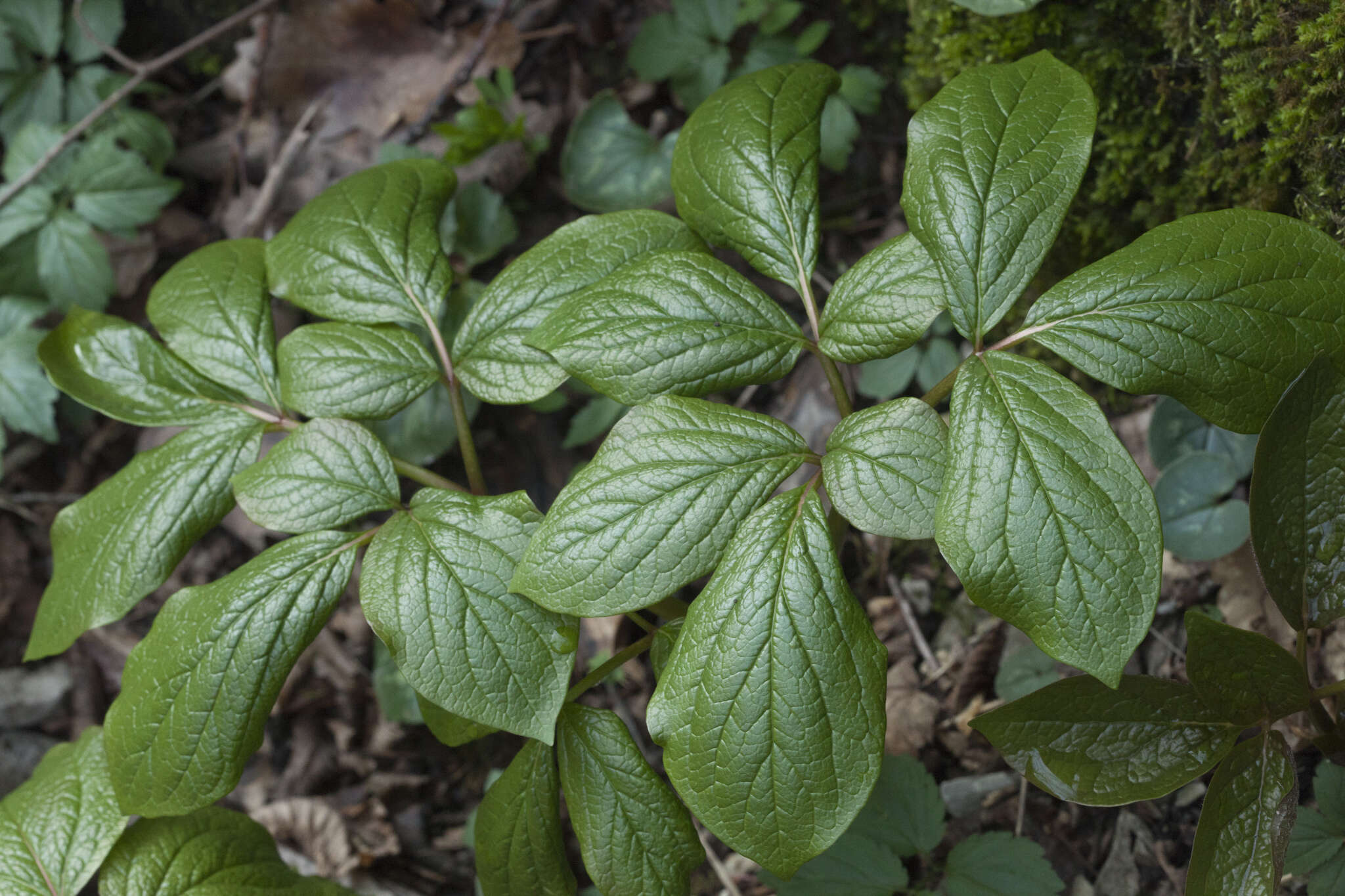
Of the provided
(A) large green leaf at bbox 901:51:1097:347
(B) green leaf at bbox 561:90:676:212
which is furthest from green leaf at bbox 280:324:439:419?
(B) green leaf at bbox 561:90:676:212

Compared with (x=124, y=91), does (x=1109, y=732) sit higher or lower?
lower

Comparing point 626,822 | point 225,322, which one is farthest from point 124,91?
point 626,822

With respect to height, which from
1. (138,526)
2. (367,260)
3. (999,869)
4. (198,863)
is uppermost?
(367,260)

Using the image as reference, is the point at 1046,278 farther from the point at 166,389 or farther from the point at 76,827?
the point at 76,827

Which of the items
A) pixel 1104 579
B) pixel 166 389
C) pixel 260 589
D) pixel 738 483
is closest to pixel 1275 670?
pixel 1104 579

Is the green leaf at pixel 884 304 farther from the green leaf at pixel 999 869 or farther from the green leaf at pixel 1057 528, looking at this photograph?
the green leaf at pixel 999 869

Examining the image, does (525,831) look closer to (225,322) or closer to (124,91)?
(225,322)
